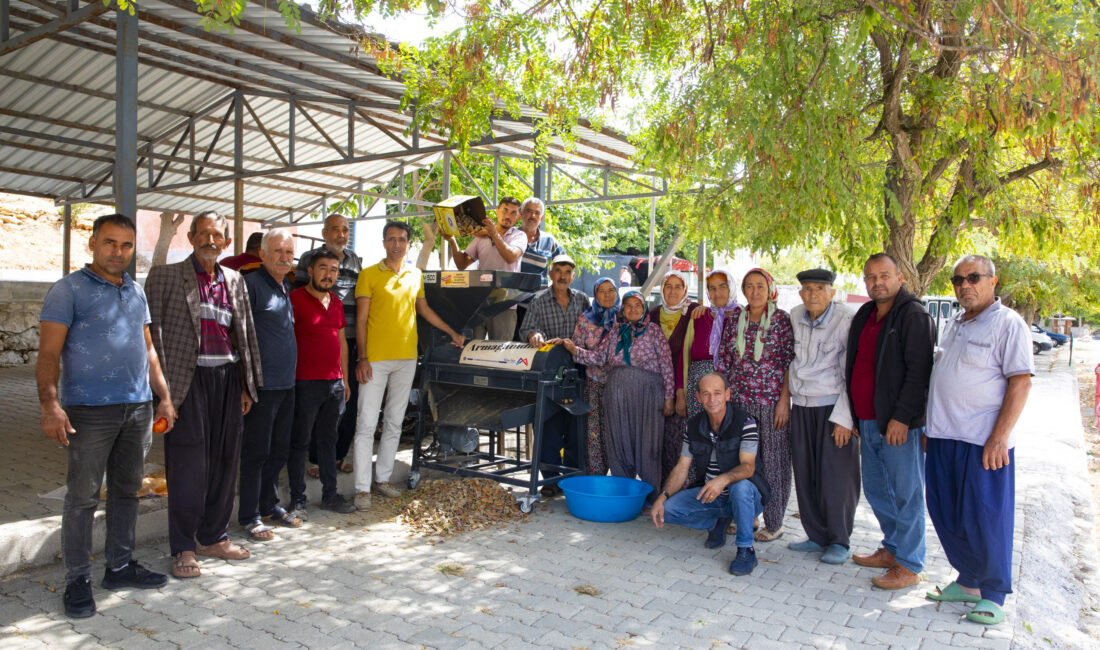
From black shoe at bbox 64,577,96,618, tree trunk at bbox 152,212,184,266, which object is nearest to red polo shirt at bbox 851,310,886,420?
black shoe at bbox 64,577,96,618

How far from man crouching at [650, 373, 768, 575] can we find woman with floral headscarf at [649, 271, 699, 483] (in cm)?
44

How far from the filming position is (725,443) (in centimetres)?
470

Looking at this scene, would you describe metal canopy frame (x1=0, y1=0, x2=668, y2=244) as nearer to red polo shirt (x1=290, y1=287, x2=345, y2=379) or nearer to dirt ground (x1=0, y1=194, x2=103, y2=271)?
red polo shirt (x1=290, y1=287, x2=345, y2=379)

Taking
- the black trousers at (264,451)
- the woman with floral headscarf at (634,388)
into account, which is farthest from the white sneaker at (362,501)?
the woman with floral headscarf at (634,388)

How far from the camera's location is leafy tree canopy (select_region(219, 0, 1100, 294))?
4.82 meters

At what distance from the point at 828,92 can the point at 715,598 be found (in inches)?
138

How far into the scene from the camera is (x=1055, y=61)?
4156 millimetres

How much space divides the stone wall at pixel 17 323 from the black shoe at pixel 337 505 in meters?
9.65

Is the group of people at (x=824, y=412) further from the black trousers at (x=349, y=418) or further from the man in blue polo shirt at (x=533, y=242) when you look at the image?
the black trousers at (x=349, y=418)

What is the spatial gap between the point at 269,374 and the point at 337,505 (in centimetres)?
126

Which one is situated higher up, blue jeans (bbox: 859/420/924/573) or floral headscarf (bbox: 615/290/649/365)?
floral headscarf (bbox: 615/290/649/365)

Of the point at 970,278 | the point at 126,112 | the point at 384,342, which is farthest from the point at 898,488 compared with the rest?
the point at 126,112

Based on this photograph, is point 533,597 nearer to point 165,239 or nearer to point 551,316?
point 551,316

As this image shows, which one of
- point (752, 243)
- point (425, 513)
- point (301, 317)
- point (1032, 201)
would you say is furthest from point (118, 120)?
point (1032, 201)
